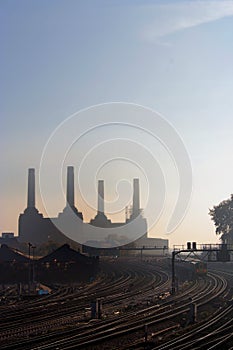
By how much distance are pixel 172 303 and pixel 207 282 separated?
23251mm

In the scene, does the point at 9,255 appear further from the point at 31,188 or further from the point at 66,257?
the point at 31,188

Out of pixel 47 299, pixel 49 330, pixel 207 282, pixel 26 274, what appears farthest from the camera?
pixel 26 274

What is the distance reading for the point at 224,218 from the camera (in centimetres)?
12344

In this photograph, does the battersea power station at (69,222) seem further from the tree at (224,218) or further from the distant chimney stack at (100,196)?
the tree at (224,218)

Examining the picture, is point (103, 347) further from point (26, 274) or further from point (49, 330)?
point (26, 274)

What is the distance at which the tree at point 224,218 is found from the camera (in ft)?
401

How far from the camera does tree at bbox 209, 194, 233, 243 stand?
122 m

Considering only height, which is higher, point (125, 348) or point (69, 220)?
point (69, 220)

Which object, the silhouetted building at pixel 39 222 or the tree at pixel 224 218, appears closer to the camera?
the tree at pixel 224 218

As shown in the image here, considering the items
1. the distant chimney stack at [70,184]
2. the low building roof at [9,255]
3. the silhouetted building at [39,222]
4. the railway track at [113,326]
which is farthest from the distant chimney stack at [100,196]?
the railway track at [113,326]

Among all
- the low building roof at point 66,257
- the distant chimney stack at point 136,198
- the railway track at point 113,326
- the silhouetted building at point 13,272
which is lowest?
the railway track at point 113,326

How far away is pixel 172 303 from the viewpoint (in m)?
44.5

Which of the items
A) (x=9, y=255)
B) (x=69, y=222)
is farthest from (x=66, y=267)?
(x=69, y=222)

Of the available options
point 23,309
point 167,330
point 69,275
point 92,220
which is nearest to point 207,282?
point 69,275
